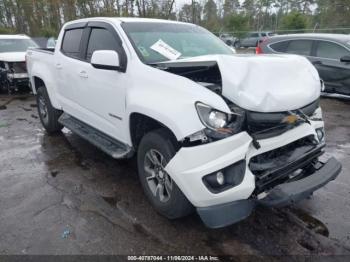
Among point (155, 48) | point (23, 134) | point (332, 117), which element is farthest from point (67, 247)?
point (332, 117)

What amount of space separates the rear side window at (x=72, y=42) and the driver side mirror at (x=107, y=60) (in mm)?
1268

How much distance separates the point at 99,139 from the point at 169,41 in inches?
58.2

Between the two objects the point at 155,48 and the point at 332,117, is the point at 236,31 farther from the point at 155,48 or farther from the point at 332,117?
the point at 155,48

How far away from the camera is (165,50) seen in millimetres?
3525

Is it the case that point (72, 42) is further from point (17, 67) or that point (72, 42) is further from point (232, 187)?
point (17, 67)

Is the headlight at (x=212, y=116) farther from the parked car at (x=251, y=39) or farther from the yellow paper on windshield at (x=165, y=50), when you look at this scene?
the parked car at (x=251, y=39)

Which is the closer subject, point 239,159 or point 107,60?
point 239,159

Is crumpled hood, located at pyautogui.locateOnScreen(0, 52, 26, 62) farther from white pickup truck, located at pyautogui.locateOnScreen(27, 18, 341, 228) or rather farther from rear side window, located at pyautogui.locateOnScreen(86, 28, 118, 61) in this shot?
white pickup truck, located at pyautogui.locateOnScreen(27, 18, 341, 228)

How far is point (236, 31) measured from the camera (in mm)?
32094

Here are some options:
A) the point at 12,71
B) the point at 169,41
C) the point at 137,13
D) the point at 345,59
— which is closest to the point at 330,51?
the point at 345,59

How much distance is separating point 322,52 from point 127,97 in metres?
6.50

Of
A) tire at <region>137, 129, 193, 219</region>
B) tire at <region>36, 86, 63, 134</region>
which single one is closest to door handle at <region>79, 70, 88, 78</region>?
tire at <region>137, 129, 193, 219</region>

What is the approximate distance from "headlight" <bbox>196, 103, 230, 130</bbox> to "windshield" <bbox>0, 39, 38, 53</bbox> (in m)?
9.89

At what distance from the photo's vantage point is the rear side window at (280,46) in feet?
28.7
